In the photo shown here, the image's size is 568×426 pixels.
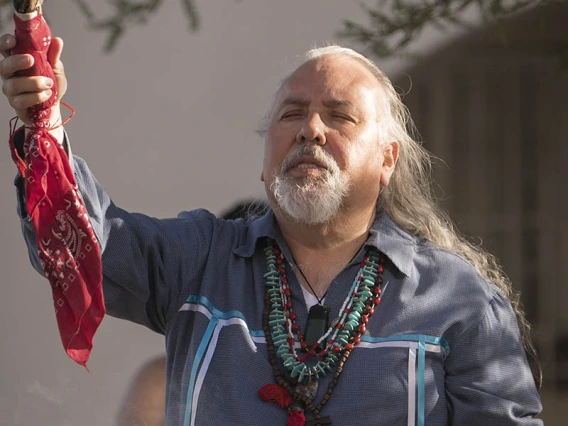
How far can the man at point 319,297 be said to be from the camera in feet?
7.93

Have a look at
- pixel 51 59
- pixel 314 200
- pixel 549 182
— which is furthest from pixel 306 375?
pixel 549 182

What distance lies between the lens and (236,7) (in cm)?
339

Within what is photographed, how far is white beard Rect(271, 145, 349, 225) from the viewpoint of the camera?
2553mm

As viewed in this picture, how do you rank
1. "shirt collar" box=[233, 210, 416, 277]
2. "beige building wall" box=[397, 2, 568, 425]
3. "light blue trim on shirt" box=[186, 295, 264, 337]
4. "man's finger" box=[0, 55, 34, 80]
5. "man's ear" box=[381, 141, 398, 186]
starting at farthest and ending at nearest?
"beige building wall" box=[397, 2, 568, 425] → "man's ear" box=[381, 141, 398, 186] → "shirt collar" box=[233, 210, 416, 277] → "light blue trim on shirt" box=[186, 295, 264, 337] → "man's finger" box=[0, 55, 34, 80]

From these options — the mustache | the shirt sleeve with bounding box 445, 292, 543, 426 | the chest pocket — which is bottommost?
the shirt sleeve with bounding box 445, 292, 543, 426

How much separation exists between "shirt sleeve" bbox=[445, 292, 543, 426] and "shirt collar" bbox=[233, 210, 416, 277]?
25 cm

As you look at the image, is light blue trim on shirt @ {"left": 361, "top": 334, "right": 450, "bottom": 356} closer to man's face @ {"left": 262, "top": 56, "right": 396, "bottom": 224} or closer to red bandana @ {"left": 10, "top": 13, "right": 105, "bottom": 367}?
man's face @ {"left": 262, "top": 56, "right": 396, "bottom": 224}

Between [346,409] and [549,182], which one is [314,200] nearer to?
[346,409]

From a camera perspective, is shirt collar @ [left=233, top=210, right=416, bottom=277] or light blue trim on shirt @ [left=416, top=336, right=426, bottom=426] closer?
light blue trim on shirt @ [left=416, top=336, right=426, bottom=426]

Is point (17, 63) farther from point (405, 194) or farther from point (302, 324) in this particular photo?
point (405, 194)

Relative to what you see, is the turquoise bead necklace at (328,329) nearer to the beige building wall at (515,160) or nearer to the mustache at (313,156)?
the mustache at (313,156)

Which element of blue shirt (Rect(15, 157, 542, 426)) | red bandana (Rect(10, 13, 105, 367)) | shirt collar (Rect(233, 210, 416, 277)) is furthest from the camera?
shirt collar (Rect(233, 210, 416, 277))

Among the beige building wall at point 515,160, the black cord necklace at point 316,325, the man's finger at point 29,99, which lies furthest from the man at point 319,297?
the beige building wall at point 515,160

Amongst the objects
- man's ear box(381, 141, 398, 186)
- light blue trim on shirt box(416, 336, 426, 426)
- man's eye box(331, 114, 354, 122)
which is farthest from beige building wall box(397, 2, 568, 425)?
light blue trim on shirt box(416, 336, 426, 426)
